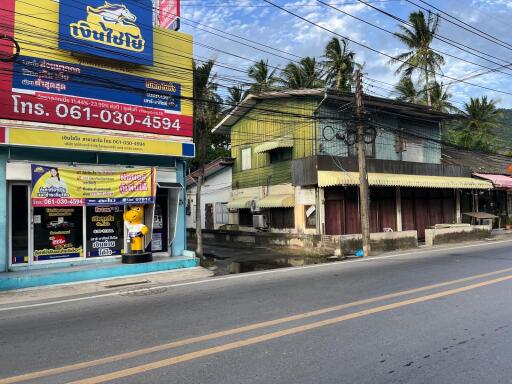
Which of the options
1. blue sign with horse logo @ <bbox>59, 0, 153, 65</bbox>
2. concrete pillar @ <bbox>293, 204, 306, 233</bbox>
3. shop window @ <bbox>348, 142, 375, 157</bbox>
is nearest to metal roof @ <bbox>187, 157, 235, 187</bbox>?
concrete pillar @ <bbox>293, 204, 306, 233</bbox>

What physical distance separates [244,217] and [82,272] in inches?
541

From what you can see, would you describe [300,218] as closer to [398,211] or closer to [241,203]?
[241,203]

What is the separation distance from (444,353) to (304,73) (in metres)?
33.9

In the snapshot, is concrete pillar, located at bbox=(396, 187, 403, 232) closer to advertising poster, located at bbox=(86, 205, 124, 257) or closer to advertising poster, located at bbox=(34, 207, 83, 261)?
advertising poster, located at bbox=(86, 205, 124, 257)

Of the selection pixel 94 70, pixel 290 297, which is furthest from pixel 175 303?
pixel 94 70

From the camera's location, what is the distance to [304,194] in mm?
19219

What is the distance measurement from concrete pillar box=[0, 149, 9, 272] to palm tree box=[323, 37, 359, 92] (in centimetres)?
2900

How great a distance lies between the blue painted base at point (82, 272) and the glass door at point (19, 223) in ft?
1.99

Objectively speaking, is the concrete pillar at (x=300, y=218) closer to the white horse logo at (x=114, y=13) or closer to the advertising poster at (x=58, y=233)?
the advertising poster at (x=58, y=233)

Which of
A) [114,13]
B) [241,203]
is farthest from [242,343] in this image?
[241,203]

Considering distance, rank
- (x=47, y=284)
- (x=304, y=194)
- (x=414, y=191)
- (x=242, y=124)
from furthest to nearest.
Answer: (x=242, y=124), (x=414, y=191), (x=304, y=194), (x=47, y=284)

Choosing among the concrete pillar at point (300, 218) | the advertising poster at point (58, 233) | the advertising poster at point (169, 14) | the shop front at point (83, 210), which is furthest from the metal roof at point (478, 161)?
the advertising poster at point (58, 233)

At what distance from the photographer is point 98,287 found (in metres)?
10.0

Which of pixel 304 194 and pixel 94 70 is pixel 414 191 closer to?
pixel 304 194
